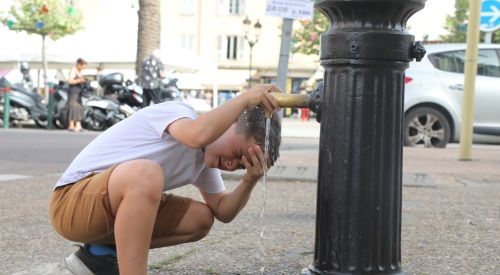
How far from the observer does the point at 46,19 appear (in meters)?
25.8

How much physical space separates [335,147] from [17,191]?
157 inches

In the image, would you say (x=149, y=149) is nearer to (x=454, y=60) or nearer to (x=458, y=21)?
(x=454, y=60)

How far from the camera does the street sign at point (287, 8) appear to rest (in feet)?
23.3

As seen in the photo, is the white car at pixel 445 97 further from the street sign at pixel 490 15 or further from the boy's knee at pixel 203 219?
the boy's knee at pixel 203 219

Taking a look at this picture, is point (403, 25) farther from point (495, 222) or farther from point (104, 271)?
point (495, 222)

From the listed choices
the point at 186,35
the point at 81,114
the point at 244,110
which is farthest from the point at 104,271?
the point at 186,35

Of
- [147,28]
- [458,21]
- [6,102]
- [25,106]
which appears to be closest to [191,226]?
[147,28]

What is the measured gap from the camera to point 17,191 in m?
5.47

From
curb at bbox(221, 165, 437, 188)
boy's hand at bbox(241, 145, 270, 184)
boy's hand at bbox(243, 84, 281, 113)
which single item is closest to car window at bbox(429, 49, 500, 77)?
curb at bbox(221, 165, 437, 188)

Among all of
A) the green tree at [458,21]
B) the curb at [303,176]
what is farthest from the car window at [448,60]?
the green tree at [458,21]

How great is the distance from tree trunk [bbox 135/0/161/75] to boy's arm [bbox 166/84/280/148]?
1338 centimetres

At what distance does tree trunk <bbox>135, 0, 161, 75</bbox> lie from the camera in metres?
15.4

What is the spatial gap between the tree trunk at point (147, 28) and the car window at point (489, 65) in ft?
26.4

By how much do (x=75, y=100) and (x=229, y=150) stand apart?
12.6m
